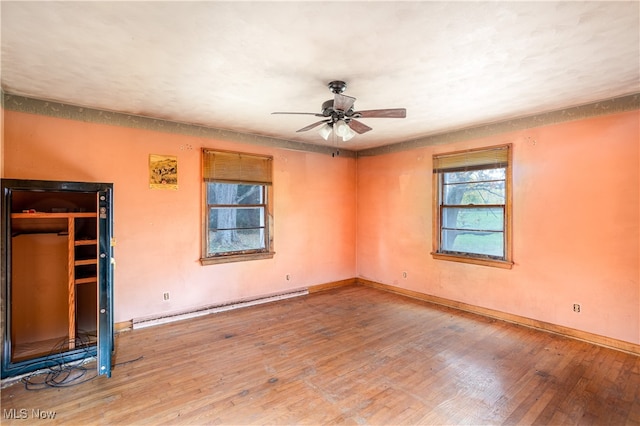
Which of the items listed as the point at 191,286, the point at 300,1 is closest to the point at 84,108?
the point at 191,286

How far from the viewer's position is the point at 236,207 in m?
4.99

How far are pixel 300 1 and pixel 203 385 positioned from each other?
3.07 meters

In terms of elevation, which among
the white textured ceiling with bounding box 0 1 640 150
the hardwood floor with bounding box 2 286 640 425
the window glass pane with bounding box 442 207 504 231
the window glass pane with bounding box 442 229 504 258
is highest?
the white textured ceiling with bounding box 0 1 640 150

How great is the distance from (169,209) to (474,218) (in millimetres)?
4538

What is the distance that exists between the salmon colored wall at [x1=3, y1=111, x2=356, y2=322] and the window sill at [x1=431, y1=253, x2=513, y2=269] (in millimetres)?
2112

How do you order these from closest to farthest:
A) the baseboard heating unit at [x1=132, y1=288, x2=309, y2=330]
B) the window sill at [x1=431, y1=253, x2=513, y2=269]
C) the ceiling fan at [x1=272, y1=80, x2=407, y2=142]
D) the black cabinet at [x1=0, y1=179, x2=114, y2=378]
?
the black cabinet at [x1=0, y1=179, x2=114, y2=378], the ceiling fan at [x1=272, y1=80, x2=407, y2=142], the baseboard heating unit at [x1=132, y1=288, x2=309, y2=330], the window sill at [x1=431, y1=253, x2=513, y2=269]

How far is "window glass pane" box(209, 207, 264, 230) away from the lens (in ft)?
15.7

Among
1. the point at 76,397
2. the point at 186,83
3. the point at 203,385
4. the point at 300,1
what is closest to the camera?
the point at 300,1

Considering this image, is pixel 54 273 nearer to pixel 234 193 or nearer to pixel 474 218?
pixel 234 193

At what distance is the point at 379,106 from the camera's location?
3.64m

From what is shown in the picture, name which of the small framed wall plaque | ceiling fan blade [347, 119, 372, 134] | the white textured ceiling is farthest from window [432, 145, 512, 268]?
the small framed wall plaque

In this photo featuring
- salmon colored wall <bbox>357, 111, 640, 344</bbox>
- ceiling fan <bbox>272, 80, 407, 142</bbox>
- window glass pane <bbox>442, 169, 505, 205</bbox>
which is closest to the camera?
ceiling fan <bbox>272, 80, 407, 142</bbox>

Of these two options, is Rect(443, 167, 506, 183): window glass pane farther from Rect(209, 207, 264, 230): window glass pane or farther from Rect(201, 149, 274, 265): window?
Rect(209, 207, 264, 230): window glass pane

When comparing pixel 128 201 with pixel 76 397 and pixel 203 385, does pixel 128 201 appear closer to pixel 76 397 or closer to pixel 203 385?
pixel 76 397
